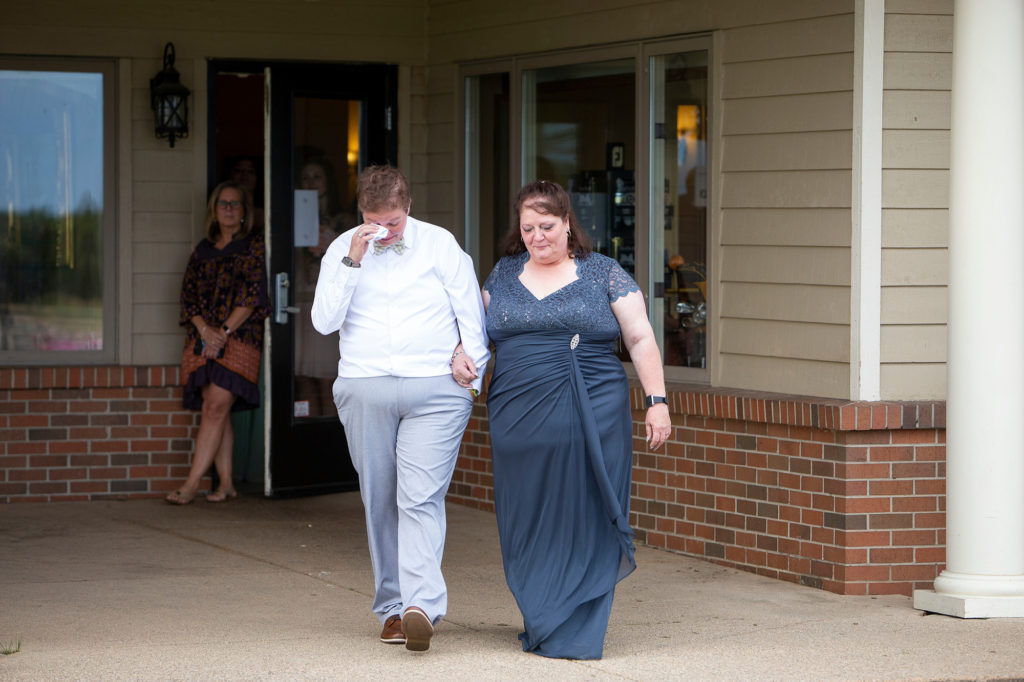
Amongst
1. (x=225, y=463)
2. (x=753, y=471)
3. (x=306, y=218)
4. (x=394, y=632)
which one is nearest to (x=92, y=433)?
(x=225, y=463)

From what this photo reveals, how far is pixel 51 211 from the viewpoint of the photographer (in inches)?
334

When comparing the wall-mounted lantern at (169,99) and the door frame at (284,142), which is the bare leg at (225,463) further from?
the wall-mounted lantern at (169,99)

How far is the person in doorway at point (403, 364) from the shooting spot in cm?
516

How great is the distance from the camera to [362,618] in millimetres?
5793

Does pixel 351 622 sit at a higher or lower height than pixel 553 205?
lower

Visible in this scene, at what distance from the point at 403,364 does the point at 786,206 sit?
2.28m

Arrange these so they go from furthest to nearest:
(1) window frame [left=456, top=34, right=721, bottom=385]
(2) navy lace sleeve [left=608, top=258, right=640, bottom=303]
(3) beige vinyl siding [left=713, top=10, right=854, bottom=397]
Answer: (1) window frame [left=456, top=34, right=721, bottom=385], (3) beige vinyl siding [left=713, top=10, right=854, bottom=397], (2) navy lace sleeve [left=608, top=258, right=640, bottom=303]

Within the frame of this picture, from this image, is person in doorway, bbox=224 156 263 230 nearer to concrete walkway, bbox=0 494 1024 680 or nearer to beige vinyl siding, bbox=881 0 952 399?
concrete walkway, bbox=0 494 1024 680

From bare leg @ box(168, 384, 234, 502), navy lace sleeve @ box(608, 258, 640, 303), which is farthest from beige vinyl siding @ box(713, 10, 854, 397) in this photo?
bare leg @ box(168, 384, 234, 502)

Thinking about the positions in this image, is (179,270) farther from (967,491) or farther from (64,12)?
(967,491)

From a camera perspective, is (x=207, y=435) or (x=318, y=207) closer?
(x=207, y=435)

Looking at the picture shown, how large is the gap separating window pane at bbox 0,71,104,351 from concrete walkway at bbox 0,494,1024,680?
1383 millimetres

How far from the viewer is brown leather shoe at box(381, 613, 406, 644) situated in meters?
5.36

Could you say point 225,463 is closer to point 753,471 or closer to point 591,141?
point 591,141
